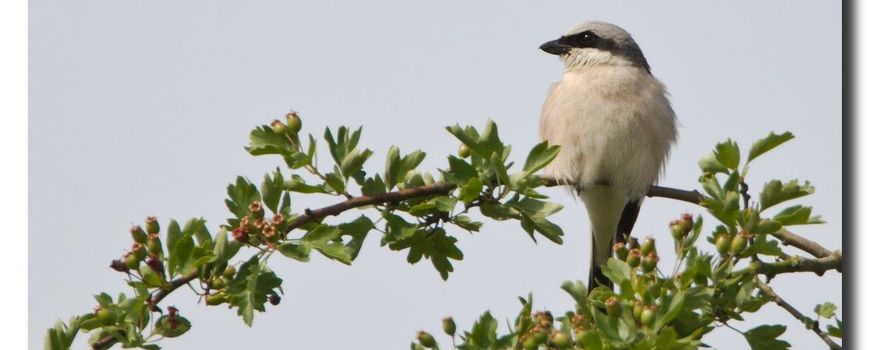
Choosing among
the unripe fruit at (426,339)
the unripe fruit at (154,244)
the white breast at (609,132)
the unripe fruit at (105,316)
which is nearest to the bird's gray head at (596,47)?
the white breast at (609,132)

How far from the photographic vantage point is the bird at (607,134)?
10.6ft

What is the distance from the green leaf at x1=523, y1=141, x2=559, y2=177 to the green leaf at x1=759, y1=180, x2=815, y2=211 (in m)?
0.44

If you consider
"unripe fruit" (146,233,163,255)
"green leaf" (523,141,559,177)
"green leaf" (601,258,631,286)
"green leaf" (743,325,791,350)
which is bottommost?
"green leaf" (743,325,791,350)

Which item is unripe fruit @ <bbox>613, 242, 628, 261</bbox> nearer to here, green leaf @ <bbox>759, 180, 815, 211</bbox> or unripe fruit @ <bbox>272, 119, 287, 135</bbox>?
green leaf @ <bbox>759, 180, 815, 211</bbox>

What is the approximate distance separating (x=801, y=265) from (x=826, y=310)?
0.11 meters

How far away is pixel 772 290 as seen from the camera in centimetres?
218

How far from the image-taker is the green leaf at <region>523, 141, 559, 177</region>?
6.59 ft

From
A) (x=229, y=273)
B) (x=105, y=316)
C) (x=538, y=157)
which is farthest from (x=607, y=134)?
(x=105, y=316)

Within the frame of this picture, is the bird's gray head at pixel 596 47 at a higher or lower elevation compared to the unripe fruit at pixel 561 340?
higher

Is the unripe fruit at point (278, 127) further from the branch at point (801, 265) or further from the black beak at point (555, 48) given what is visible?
the black beak at point (555, 48)

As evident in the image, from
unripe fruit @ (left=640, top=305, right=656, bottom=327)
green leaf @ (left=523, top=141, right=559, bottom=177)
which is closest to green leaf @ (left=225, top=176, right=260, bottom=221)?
green leaf @ (left=523, top=141, right=559, bottom=177)
